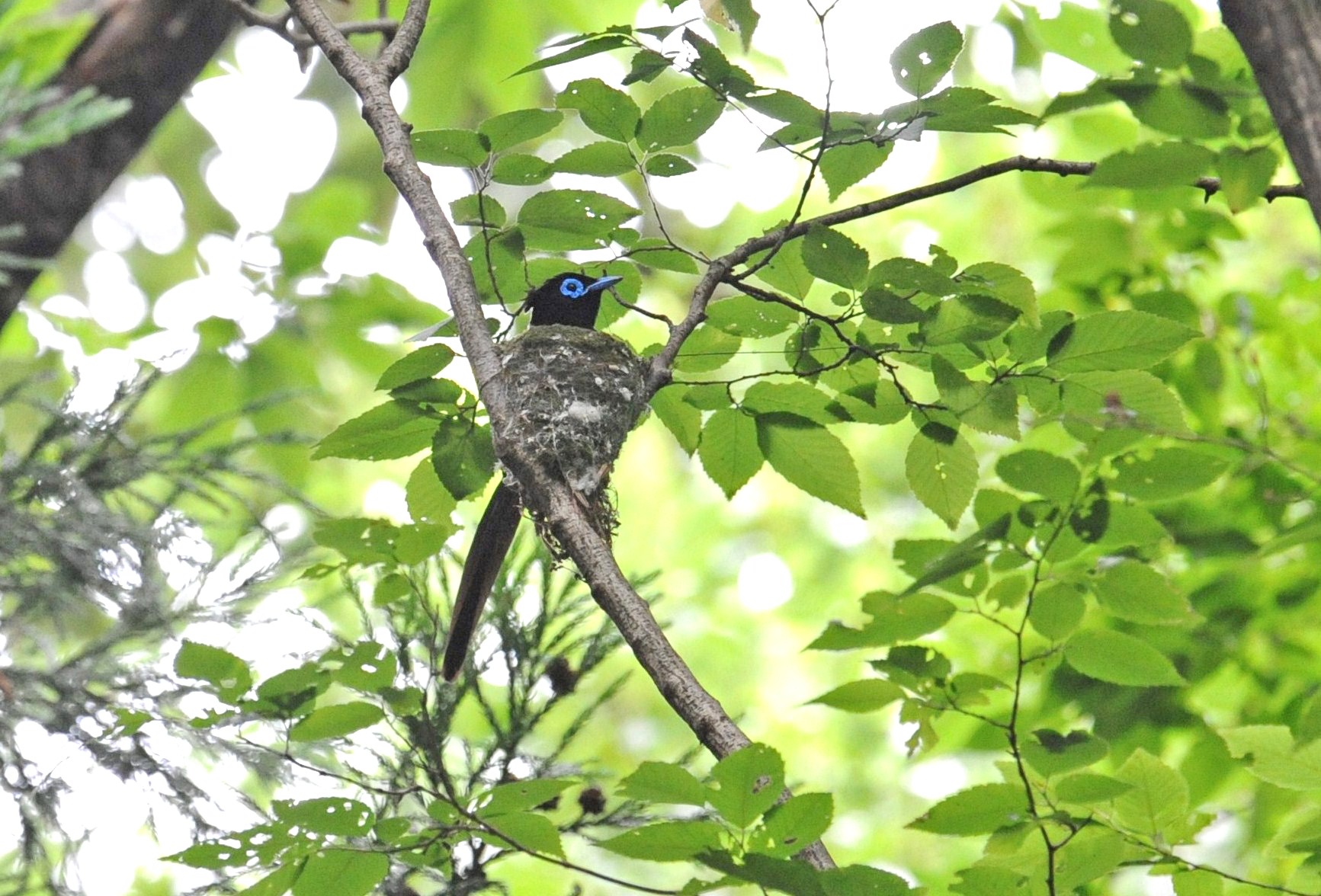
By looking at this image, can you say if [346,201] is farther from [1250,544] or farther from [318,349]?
[1250,544]

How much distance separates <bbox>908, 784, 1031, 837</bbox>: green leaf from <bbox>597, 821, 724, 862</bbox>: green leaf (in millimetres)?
842

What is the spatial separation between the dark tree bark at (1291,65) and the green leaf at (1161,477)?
1.40 m

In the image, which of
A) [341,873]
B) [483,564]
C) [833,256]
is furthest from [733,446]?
[341,873]

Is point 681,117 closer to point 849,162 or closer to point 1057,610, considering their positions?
point 849,162

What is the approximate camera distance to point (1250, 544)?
175 inches

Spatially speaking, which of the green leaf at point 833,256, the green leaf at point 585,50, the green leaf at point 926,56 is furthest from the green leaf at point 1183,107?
the green leaf at point 585,50

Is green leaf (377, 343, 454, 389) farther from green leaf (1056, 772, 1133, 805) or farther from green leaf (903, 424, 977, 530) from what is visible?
green leaf (1056, 772, 1133, 805)

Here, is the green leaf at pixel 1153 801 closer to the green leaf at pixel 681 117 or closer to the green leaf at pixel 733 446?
the green leaf at pixel 733 446

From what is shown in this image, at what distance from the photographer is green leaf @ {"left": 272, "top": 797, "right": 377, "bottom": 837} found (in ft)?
7.89

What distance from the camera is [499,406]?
248 centimetres

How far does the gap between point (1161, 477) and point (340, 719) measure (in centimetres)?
204

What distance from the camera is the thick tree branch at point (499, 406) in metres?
2.20

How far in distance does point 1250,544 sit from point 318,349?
429 cm

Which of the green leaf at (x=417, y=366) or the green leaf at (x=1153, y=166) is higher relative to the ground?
the green leaf at (x=1153, y=166)
